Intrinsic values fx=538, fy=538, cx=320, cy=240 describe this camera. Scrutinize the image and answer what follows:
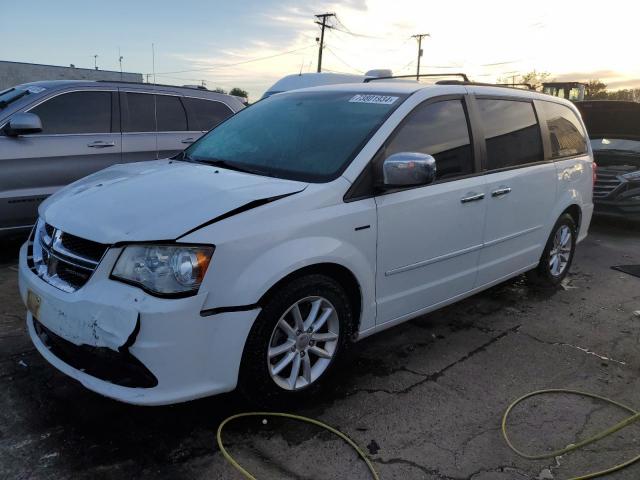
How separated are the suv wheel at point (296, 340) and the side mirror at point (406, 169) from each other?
2.21ft

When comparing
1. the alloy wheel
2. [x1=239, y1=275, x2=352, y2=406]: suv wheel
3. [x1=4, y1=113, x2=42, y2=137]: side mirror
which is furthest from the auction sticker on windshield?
[x1=4, y1=113, x2=42, y2=137]: side mirror

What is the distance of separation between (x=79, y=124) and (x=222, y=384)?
414 centimetres

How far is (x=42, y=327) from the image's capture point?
9.45 ft

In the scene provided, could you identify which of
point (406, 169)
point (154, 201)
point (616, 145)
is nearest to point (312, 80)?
point (616, 145)

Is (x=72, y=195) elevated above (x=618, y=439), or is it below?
above

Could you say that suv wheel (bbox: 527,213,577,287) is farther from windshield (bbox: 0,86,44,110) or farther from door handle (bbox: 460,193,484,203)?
windshield (bbox: 0,86,44,110)

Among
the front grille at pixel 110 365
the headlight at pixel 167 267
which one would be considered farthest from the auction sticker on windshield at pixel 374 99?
the front grille at pixel 110 365

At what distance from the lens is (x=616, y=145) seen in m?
8.63

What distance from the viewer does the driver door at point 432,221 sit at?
127 inches

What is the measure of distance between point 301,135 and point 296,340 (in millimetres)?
1348

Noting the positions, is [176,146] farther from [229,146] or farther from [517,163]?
[517,163]

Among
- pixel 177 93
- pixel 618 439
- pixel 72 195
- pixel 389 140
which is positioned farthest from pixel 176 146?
pixel 618 439

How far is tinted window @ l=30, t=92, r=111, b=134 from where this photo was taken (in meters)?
5.42

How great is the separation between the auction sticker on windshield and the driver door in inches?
6.9
